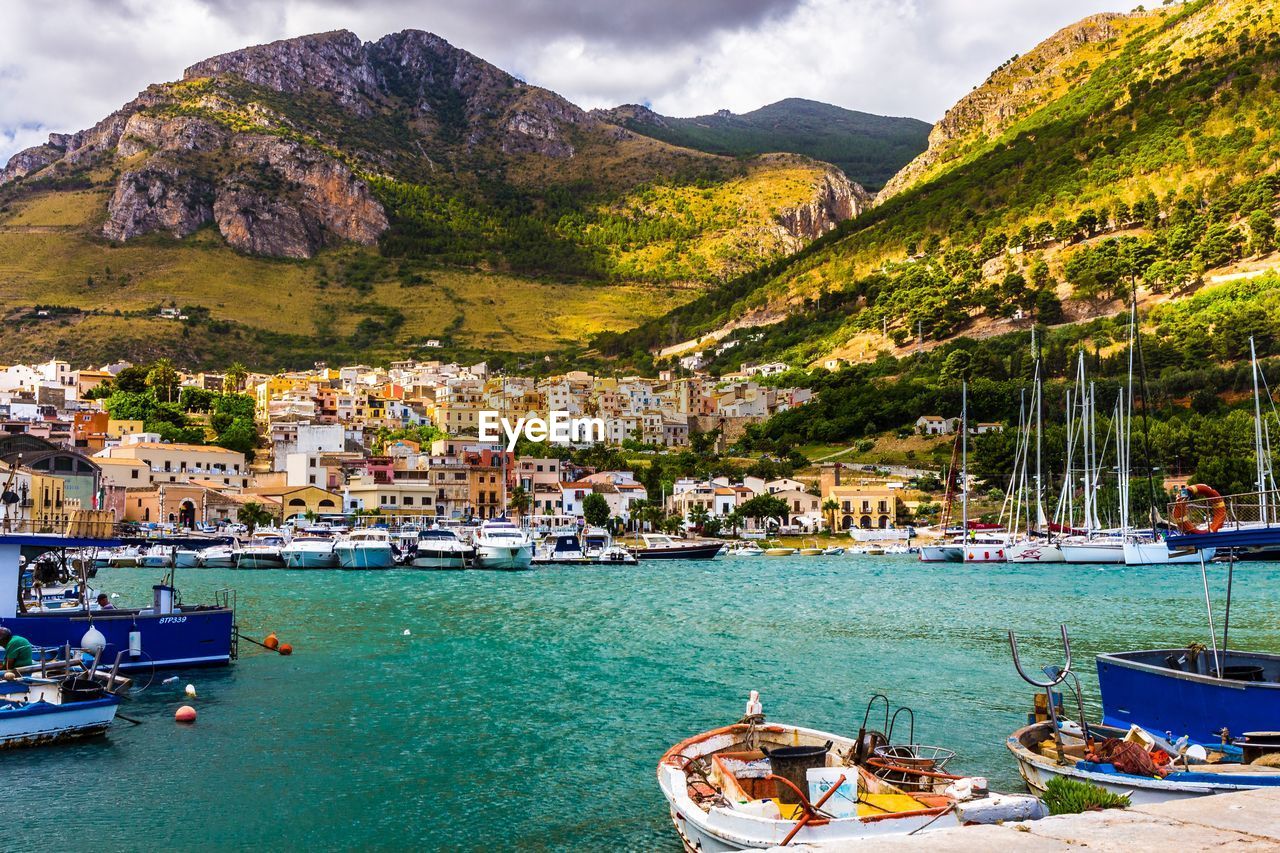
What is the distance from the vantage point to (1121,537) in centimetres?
7106

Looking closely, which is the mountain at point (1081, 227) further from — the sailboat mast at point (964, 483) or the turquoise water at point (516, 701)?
the turquoise water at point (516, 701)

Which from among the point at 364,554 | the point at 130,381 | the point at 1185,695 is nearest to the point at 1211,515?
the point at 1185,695

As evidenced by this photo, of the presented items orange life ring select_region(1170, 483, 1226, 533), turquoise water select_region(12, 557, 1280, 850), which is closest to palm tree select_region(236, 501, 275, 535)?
turquoise water select_region(12, 557, 1280, 850)

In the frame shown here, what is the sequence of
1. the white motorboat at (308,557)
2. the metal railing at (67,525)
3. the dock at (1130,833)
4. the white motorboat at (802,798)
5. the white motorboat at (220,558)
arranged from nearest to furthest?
1. the dock at (1130,833)
2. the white motorboat at (802,798)
3. the metal railing at (67,525)
4. the white motorboat at (308,557)
5. the white motorboat at (220,558)

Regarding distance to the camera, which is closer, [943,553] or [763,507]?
[943,553]

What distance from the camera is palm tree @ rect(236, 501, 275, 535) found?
298 feet

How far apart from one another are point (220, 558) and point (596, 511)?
117 feet

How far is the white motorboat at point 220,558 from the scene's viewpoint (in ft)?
237

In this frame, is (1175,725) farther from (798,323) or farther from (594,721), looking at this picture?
(798,323)

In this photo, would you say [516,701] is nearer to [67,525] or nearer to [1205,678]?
[67,525]

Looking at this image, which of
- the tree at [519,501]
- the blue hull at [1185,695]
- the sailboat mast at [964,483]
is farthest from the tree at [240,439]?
the blue hull at [1185,695]

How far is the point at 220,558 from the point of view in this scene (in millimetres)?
72500

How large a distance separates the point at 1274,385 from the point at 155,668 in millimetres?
101616

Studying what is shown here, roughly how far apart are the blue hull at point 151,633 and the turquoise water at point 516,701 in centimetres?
73
